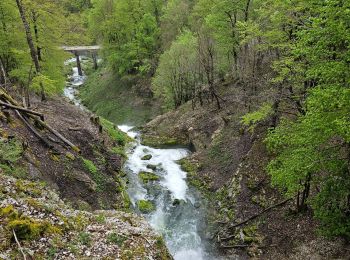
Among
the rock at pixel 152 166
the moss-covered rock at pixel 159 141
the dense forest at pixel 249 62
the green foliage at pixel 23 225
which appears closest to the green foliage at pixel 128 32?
the dense forest at pixel 249 62

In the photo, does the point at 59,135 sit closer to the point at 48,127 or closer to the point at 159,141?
the point at 48,127

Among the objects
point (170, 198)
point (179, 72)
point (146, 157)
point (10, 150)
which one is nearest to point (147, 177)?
point (170, 198)

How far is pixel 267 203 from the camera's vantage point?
1503 centimetres

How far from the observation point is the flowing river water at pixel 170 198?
14594 millimetres

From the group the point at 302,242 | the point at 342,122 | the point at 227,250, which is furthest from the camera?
the point at 227,250

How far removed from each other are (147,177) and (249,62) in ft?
34.0

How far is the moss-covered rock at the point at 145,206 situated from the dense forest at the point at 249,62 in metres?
6.38

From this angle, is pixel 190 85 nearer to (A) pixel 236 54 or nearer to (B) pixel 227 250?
(A) pixel 236 54

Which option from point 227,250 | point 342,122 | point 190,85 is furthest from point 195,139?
point 342,122

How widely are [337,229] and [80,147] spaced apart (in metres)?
12.4

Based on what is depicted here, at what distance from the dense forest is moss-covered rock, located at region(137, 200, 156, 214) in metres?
6.38

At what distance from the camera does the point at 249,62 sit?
22.2 meters

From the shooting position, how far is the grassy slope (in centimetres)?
3609

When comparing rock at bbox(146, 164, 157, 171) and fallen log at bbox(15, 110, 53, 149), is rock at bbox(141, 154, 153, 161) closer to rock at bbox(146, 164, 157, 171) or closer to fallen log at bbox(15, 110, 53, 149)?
rock at bbox(146, 164, 157, 171)
